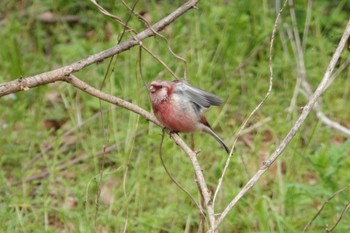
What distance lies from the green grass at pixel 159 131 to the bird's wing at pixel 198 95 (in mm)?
263

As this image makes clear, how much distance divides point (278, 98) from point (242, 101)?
10.4 inches

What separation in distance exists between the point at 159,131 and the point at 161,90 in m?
1.17

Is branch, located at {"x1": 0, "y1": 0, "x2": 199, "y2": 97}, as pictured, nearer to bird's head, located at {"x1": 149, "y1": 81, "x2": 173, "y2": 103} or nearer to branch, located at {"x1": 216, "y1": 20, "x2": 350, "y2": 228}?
bird's head, located at {"x1": 149, "y1": 81, "x2": 173, "y2": 103}

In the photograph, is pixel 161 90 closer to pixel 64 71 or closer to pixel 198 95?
pixel 198 95

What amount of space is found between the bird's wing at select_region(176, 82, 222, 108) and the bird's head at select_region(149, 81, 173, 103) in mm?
46

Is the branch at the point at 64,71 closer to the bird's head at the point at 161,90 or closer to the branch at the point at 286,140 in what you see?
the bird's head at the point at 161,90

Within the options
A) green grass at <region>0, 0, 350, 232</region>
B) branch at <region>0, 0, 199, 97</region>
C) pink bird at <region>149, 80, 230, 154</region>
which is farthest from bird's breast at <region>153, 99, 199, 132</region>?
branch at <region>0, 0, 199, 97</region>

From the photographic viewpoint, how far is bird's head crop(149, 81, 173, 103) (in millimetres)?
3973

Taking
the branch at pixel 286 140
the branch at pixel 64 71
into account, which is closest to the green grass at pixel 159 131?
the branch at pixel 64 71


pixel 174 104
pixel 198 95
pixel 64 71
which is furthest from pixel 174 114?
pixel 64 71

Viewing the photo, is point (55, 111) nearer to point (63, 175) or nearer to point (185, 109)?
point (63, 175)

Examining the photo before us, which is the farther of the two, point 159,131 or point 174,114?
point 159,131

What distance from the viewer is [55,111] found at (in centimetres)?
593

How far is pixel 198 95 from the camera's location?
3865 millimetres
